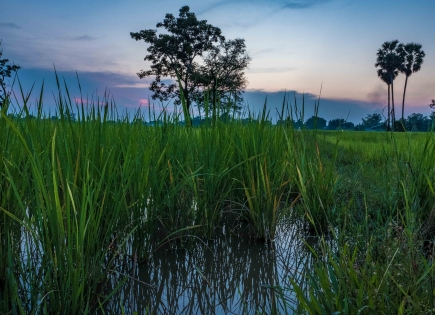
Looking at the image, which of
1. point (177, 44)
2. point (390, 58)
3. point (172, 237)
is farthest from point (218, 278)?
point (390, 58)

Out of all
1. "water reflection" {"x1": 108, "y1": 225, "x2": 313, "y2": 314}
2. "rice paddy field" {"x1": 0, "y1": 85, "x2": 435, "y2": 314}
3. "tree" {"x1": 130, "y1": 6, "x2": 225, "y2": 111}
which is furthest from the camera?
"tree" {"x1": 130, "y1": 6, "x2": 225, "y2": 111}

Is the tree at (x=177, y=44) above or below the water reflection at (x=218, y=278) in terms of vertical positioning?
above

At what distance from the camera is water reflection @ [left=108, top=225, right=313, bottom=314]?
5.11 ft

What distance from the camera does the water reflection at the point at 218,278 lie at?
1559 millimetres

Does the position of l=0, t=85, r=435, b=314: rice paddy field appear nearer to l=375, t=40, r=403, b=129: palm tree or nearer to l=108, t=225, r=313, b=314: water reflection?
l=108, t=225, r=313, b=314: water reflection

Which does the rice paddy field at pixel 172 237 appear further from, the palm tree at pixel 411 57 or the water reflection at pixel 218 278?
the palm tree at pixel 411 57

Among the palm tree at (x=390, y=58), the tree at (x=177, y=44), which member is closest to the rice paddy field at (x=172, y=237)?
the tree at (x=177, y=44)

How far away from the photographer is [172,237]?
2.22 metres

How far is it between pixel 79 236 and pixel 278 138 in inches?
73.5

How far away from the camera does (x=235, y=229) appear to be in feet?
8.55

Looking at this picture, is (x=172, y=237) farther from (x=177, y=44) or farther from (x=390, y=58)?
(x=390, y=58)

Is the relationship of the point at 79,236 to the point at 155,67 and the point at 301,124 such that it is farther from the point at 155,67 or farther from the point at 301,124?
the point at 155,67

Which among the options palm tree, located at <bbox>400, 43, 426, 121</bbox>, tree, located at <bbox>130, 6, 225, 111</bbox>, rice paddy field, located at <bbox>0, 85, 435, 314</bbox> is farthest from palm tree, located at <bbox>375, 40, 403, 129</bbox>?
rice paddy field, located at <bbox>0, 85, 435, 314</bbox>

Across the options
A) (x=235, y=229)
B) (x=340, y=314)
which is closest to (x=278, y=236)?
(x=235, y=229)
